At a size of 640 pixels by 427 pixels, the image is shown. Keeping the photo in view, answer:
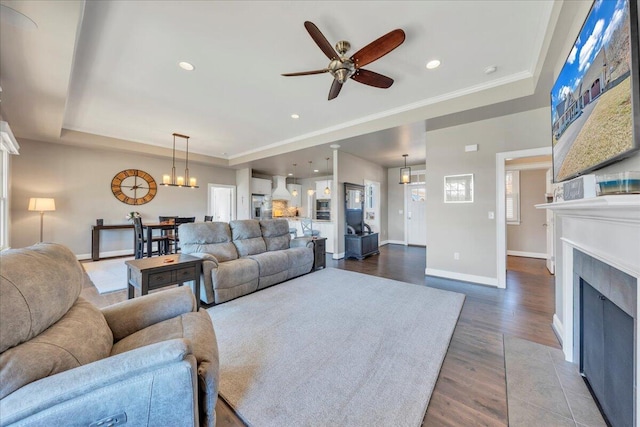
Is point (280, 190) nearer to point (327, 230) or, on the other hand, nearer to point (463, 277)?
point (327, 230)

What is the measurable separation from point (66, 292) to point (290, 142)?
5230mm

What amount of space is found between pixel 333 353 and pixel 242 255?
2287 mm

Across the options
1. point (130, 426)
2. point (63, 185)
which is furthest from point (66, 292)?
point (63, 185)

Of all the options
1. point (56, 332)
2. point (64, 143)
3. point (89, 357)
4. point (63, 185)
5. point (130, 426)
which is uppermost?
point (64, 143)

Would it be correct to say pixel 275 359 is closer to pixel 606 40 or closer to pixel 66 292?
pixel 66 292

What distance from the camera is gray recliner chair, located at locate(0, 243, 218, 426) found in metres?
0.81

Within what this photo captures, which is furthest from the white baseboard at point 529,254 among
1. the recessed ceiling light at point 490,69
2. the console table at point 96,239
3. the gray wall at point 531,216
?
the console table at point 96,239

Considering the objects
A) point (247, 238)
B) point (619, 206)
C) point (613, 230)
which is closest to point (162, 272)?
point (247, 238)

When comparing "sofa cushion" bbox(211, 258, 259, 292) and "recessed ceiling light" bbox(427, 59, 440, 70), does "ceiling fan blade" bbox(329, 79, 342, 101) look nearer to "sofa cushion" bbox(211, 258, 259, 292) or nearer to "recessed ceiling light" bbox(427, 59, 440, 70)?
"recessed ceiling light" bbox(427, 59, 440, 70)

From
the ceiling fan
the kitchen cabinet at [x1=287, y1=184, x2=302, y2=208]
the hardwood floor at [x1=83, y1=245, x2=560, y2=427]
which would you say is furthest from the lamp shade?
the kitchen cabinet at [x1=287, y1=184, x2=302, y2=208]

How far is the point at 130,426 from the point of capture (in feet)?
2.99

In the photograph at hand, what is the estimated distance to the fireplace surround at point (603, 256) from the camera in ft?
3.26

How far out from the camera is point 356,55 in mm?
2178

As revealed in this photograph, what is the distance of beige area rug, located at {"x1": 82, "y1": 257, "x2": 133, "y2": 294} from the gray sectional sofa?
1497mm
